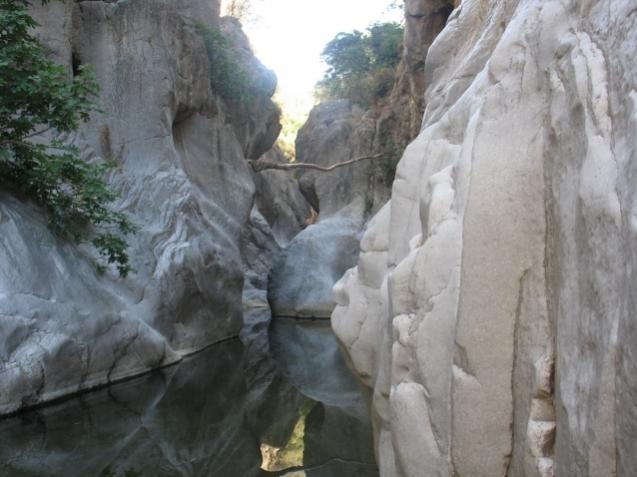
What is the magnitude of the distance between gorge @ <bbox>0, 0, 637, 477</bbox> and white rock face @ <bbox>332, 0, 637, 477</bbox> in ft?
0.03

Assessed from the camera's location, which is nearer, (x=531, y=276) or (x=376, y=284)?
(x=531, y=276)

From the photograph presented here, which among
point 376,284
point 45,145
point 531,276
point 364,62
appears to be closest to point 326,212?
point 364,62

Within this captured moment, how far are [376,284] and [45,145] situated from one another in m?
5.89

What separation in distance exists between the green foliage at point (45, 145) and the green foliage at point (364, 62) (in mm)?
12807

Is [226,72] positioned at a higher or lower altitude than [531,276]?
higher

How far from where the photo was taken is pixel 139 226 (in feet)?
36.6

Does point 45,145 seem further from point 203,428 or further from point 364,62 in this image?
point 364,62

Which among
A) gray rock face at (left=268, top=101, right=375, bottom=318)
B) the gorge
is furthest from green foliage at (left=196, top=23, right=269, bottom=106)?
gray rock face at (left=268, top=101, right=375, bottom=318)

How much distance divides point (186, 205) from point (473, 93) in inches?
378

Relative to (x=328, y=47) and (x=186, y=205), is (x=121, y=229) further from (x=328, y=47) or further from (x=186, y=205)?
(x=328, y=47)

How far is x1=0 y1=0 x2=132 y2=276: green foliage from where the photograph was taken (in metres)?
8.45

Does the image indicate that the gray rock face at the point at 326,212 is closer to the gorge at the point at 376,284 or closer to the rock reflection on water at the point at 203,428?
the gorge at the point at 376,284

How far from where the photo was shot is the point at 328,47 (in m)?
22.9

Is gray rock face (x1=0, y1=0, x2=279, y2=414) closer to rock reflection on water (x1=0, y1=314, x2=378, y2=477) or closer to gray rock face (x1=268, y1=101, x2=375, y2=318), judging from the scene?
rock reflection on water (x1=0, y1=314, x2=378, y2=477)
